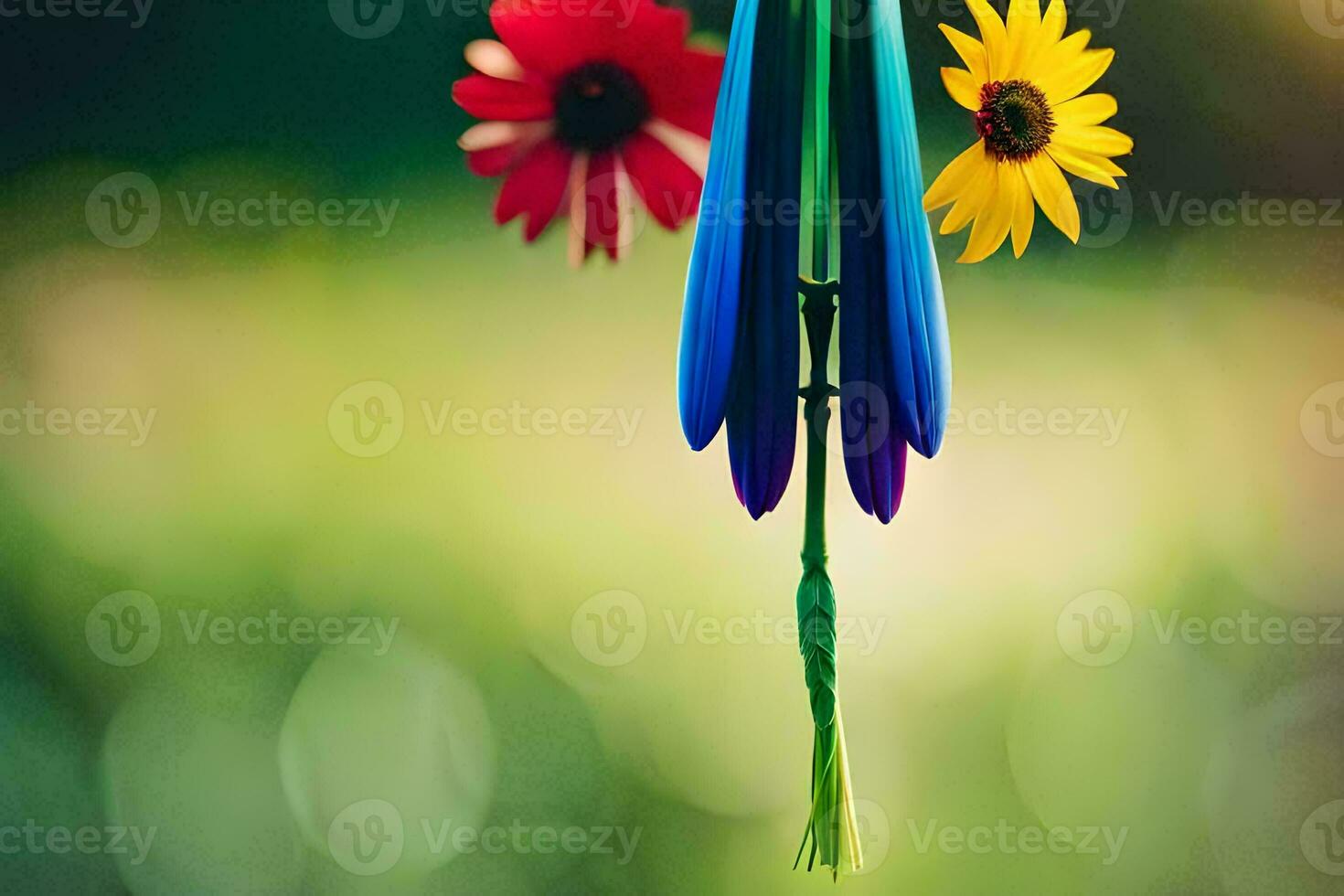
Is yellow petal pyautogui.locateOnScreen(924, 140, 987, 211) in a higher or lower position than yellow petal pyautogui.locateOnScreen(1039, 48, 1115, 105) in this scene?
lower

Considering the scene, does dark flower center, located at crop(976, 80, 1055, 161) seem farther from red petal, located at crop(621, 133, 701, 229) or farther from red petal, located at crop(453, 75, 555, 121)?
red petal, located at crop(453, 75, 555, 121)

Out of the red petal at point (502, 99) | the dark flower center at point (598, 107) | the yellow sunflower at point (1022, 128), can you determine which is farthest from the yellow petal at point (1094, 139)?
the red petal at point (502, 99)

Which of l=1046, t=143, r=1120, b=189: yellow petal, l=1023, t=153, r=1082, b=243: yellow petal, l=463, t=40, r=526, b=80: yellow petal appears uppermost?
l=463, t=40, r=526, b=80: yellow petal

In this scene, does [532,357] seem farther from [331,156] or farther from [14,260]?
[14,260]

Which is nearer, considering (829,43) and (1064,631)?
(829,43)

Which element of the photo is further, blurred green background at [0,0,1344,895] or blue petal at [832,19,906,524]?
blurred green background at [0,0,1344,895]

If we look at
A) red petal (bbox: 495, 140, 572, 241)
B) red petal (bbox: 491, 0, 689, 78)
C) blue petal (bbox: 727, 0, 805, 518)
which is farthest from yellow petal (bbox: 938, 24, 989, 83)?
red petal (bbox: 495, 140, 572, 241)

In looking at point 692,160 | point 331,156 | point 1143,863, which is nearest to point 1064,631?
point 1143,863
